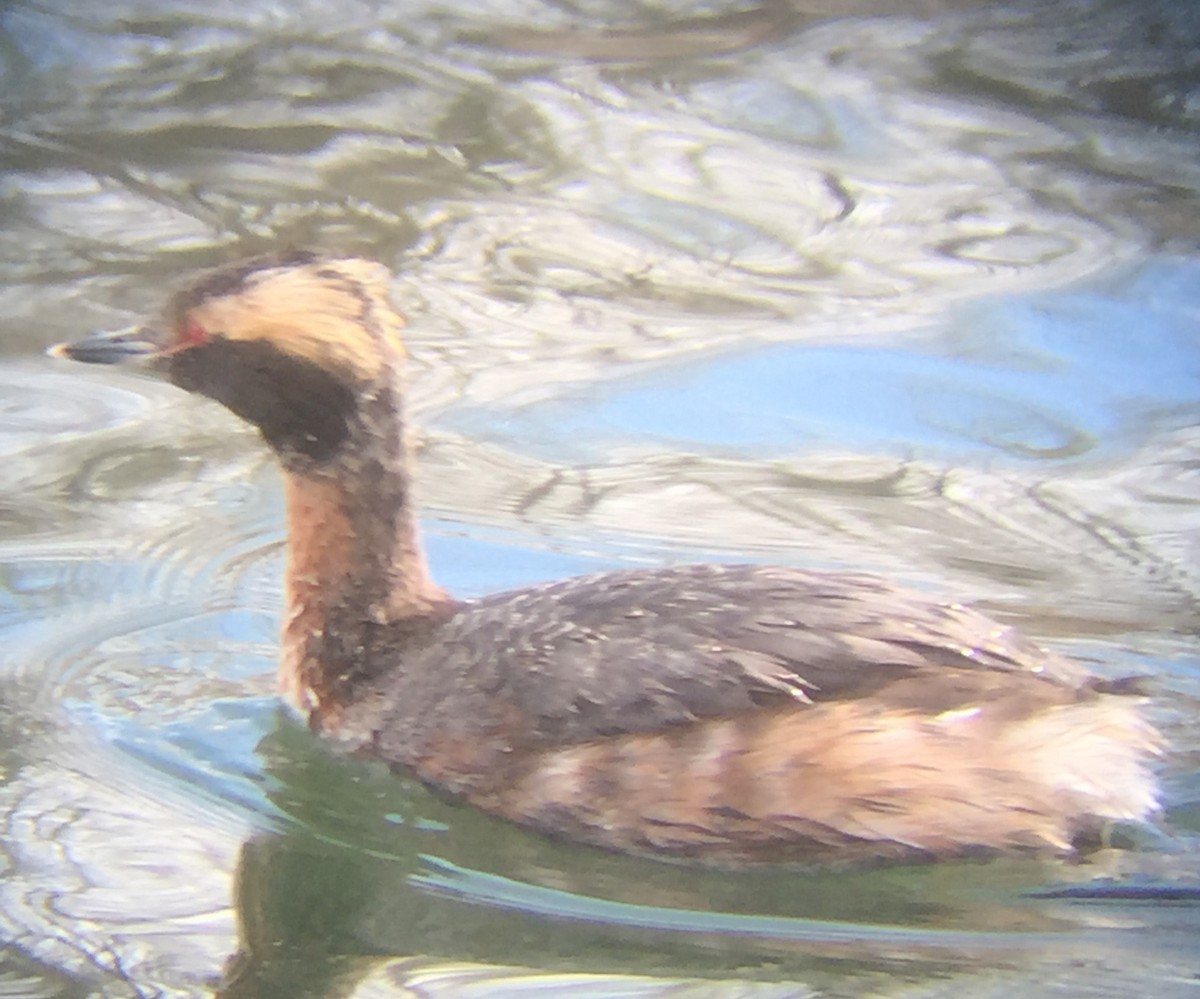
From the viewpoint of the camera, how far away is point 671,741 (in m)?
2.96

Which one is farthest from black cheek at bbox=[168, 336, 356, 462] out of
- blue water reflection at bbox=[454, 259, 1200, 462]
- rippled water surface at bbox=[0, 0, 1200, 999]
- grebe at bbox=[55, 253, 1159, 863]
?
blue water reflection at bbox=[454, 259, 1200, 462]

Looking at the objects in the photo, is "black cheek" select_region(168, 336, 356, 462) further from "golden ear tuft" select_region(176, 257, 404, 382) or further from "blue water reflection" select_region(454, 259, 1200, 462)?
"blue water reflection" select_region(454, 259, 1200, 462)

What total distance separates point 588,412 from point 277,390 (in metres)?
1.81

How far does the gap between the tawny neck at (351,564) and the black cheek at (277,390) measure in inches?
1.5

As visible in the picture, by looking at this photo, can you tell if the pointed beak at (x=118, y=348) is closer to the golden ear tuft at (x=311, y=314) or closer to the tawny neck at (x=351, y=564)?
the golden ear tuft at (x=311, y=314)

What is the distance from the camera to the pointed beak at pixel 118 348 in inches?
136

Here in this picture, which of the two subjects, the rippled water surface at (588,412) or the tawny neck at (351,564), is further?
the tawny neck at (351,564)

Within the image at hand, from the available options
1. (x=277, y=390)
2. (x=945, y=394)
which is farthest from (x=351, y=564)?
(x=945, y=394)

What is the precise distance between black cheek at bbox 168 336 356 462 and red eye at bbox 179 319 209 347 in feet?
0.04

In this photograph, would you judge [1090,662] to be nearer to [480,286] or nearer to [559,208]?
[480,286]

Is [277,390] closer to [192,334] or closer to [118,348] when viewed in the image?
[192,334]

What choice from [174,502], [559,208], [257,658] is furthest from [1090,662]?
[559,208]

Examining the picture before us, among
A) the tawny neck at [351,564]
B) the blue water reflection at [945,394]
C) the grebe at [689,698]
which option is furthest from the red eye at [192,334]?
the blue water reflection at [945,394]

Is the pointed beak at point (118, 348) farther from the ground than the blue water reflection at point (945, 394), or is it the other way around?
the pointed beak at point (118, 348)
